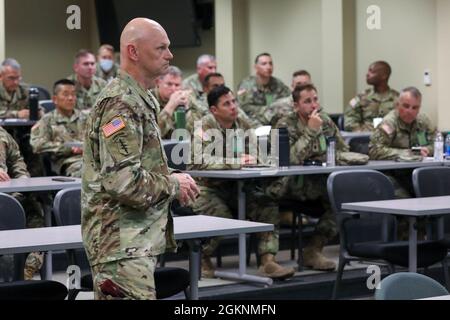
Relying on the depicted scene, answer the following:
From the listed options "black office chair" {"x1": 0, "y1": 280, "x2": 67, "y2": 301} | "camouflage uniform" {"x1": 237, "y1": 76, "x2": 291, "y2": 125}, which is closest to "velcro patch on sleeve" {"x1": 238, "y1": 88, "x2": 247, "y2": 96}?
"camouflage uniform" {"x1": 237, "y1": 76, "x2": 291, "y2": 125}

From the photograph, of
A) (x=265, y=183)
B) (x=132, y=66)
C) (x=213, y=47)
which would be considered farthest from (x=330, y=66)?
(x=132, y=66)

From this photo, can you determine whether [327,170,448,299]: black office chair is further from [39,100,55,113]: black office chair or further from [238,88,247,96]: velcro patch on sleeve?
[39,100,55,113]: black office chair

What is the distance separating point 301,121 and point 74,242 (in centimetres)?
372

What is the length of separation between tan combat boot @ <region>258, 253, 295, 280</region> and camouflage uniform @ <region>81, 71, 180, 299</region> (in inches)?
127

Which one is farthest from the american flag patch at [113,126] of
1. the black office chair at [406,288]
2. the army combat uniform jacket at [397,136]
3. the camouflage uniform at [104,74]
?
the camouflage uniform at [104,74]

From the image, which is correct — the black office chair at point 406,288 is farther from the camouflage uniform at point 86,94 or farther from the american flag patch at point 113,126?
the camouflage uniform at point 86,94

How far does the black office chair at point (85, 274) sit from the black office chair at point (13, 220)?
0.20 metres

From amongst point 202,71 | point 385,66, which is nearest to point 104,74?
point 202,71

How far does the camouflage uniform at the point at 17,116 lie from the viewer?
8502 mm

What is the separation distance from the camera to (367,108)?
10539 millimetres

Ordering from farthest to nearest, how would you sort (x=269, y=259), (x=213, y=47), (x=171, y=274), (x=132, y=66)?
(x=213, y=47) → (x=269, y=259) → (x=171, y=274) → (x=132, y=66)

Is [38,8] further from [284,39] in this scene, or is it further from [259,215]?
[259,215]

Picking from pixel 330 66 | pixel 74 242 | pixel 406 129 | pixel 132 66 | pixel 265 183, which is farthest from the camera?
pixel 330 66

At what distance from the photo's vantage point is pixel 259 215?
685cm
